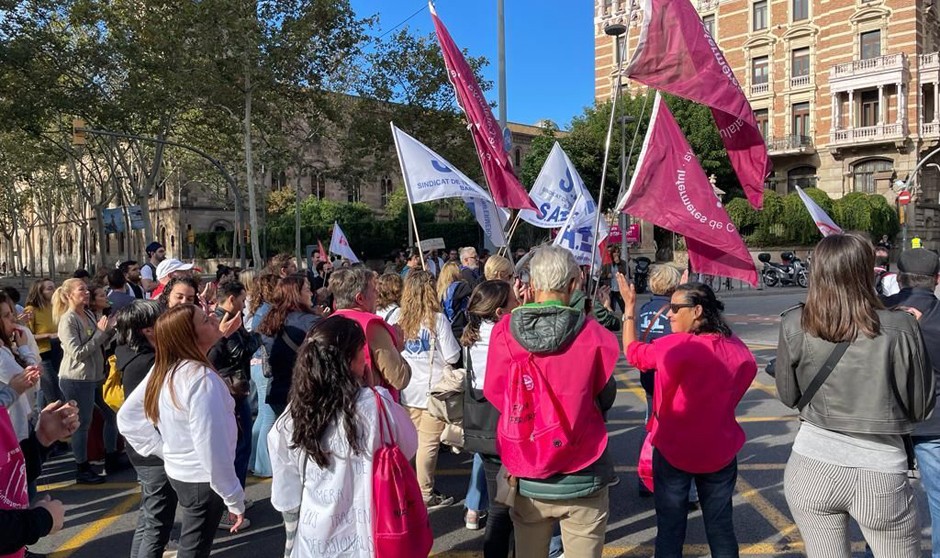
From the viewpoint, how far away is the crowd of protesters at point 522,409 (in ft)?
8.05

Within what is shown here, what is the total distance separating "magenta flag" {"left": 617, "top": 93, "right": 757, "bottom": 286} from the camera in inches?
174

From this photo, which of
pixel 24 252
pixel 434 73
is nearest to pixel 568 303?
pixel 434 73

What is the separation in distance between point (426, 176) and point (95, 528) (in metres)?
4.27

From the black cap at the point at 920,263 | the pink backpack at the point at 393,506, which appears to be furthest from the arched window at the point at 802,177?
the pink backpack at the point at 393,506

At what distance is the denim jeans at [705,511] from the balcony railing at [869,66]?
4237 centimetres

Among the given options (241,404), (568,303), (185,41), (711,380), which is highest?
(185,41)

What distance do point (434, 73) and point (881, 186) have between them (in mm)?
27704

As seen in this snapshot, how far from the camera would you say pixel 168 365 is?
318 cm

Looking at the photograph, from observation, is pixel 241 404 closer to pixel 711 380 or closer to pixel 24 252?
pixel 711 380

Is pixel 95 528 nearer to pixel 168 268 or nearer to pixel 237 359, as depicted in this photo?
pixel 237 359

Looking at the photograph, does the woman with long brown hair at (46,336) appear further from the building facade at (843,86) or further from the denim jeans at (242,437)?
the building facade at (843,86)

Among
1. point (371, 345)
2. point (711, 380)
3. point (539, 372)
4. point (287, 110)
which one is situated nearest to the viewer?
point (539, 372)

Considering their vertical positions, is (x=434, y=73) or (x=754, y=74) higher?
(x=754, y=74)

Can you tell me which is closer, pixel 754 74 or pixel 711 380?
pixel 711 380
